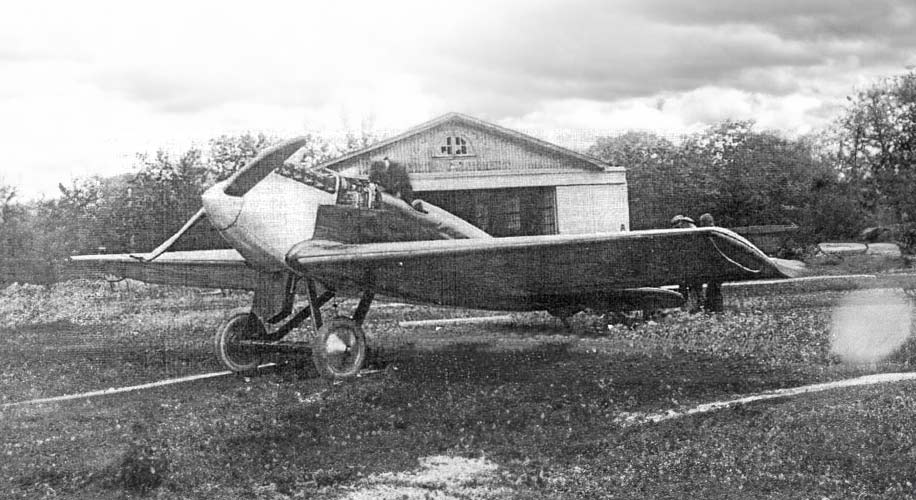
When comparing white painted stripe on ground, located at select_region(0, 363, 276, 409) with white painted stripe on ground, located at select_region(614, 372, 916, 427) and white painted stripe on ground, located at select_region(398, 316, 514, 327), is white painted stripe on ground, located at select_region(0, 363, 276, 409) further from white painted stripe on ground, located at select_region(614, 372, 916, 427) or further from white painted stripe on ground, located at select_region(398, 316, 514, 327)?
white painted stripe on ground, located at select_region(614, 372, 916, 427)

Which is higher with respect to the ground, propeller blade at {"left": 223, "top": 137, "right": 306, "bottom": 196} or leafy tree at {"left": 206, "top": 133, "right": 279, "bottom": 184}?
leafy tree at {"left": 206, "top": 133, "right": 279, "bottom": 184}

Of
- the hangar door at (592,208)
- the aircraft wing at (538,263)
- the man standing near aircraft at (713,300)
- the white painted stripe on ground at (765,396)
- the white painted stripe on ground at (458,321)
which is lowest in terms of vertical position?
the white painted stripe on ground at (458,321)

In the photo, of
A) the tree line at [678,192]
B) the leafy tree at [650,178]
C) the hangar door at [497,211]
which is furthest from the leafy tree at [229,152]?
the leafy tree at [650,178]

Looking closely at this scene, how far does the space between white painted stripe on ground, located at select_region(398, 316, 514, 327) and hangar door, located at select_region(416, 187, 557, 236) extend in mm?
4020

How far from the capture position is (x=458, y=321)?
45.1 ft

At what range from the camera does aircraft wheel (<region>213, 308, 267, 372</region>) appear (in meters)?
8.89

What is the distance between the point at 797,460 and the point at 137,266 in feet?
27.3

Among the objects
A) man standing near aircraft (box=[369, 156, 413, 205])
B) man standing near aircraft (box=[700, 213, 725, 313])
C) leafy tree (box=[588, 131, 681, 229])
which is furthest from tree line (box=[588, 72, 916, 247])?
man standing near aircraft (box=[369, 156, 413, 205])

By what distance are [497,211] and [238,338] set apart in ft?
33.4

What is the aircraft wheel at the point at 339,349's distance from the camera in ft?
26.0

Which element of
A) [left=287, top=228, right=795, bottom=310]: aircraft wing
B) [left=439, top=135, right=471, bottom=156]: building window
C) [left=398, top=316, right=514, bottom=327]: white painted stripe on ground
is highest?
[left=439, top=135, right=471, bottom=156]: building window

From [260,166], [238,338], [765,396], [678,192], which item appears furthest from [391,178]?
[678,192]

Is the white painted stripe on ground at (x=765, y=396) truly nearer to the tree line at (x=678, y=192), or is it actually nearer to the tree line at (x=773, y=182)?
the tree line at (x=773, y=182)

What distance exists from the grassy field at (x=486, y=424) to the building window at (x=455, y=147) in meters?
8.18
